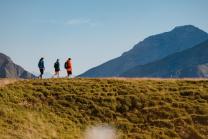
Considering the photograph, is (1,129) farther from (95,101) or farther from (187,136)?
(187,136)

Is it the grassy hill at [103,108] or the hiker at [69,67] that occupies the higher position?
the hiker at [69,67]

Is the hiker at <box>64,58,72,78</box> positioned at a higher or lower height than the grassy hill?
higher

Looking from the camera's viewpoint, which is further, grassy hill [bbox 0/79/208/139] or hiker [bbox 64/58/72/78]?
hiker [bbox 64/58/72/78]

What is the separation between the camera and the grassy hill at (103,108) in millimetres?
42531

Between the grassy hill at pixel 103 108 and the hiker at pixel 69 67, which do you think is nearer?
the grassy hill at pixel 103 108

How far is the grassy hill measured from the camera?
1674 inches

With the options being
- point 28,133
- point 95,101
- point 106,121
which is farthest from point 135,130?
point 28,133

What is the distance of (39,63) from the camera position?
55.3 meters

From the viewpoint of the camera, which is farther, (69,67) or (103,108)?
(69,67)

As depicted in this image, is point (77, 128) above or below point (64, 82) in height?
below

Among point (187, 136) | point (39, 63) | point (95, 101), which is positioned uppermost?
point (39, 63)

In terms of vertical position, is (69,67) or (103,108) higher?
(69,67)

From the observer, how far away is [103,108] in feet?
154

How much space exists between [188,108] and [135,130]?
7488 millimetres
